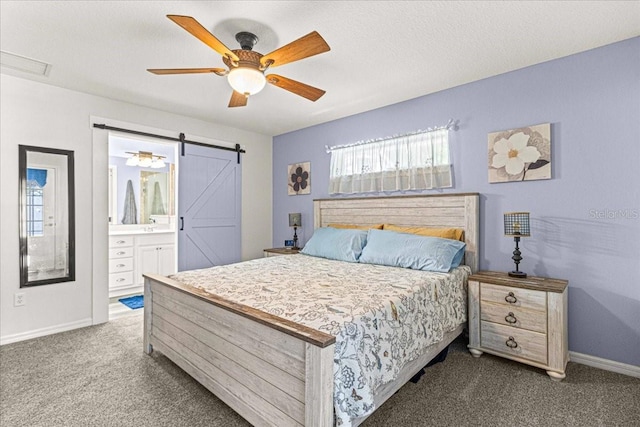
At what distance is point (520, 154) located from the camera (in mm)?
2861

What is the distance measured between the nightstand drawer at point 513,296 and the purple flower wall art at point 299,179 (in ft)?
9.12

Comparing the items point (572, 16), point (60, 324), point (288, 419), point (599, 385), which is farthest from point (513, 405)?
point (60, 324)

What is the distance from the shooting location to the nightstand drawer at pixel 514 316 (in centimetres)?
239

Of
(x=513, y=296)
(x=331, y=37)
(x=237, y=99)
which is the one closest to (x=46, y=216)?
(x=237, y=99)

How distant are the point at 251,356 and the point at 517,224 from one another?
2.35m

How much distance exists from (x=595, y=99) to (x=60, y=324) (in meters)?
5.32

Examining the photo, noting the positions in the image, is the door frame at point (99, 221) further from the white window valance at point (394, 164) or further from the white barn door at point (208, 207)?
the white window valance at point (394, 164)

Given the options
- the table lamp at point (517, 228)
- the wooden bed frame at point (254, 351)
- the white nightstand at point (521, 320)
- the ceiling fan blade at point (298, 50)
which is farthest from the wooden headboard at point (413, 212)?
the ceiling fan blade at point (298, 50)

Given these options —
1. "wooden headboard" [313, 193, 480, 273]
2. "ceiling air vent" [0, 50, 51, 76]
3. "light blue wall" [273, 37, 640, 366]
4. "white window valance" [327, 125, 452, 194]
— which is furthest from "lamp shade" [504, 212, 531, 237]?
"ceiling air vent" [0, 50, 51, 76]

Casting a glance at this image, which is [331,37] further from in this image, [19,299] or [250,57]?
[19,299]

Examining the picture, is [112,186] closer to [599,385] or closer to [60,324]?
[60,324]

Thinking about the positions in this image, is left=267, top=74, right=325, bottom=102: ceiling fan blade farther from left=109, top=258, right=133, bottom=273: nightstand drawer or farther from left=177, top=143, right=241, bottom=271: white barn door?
left=109, top=258, right=133, bottom=273: nightstand drawer

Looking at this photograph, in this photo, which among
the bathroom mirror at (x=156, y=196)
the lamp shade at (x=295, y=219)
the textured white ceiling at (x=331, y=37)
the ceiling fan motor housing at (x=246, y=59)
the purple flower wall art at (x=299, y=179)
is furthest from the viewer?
the bathroom mirror at (x=156, y=196)

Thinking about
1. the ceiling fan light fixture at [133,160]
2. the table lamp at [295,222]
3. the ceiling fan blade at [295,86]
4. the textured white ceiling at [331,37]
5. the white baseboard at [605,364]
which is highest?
the textured white ceiling at [331,37]
